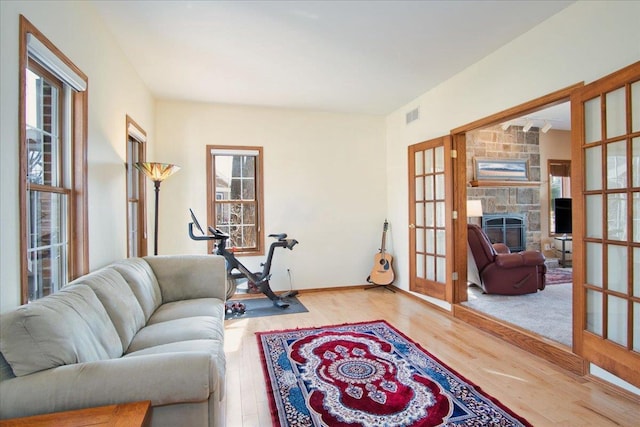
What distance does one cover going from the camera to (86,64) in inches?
96.1

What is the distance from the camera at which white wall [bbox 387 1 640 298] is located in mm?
2260

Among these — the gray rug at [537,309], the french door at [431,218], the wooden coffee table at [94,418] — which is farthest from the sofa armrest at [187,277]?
the gray rug at [537,309]

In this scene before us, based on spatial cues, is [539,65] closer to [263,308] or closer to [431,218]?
[431,218]

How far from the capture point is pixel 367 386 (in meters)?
2.37

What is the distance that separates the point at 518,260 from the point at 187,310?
4.19 m

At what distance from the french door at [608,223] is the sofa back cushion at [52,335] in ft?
9.92

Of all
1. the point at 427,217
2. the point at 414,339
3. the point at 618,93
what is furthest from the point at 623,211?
the point at 427,217

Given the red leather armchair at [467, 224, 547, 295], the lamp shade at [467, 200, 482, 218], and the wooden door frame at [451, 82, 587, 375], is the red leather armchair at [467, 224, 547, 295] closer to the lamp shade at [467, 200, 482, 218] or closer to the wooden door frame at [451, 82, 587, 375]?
the wooden door frame at [451, 82, 587, 375]

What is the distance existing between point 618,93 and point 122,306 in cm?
345

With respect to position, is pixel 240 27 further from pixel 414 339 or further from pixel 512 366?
pixel 512 366

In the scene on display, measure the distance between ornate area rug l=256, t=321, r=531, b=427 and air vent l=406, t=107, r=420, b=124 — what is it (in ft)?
9.59

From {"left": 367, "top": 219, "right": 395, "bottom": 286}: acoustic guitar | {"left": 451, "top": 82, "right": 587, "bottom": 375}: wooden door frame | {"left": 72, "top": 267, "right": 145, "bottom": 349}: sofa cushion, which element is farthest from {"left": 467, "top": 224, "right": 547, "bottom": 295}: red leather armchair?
{"left": 72, "top": 267, "right": 145, "bottom": 349}: sofa cushion

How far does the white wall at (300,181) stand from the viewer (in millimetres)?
4766

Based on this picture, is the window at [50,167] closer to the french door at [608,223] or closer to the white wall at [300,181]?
the white wall at [300,181]
